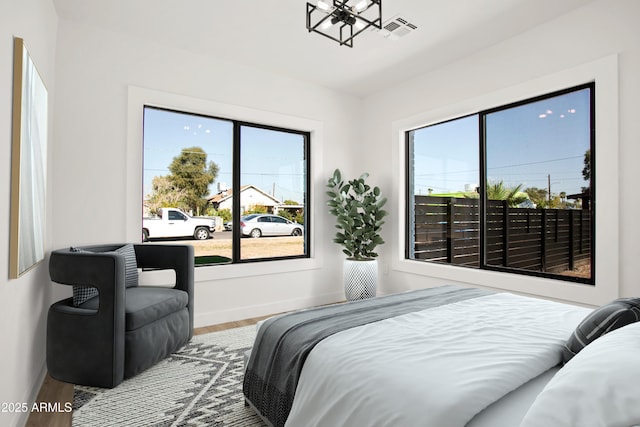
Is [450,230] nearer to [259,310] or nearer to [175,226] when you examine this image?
[259,310]

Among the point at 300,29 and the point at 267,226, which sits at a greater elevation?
the point at 300,29

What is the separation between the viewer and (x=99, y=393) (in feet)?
7.02

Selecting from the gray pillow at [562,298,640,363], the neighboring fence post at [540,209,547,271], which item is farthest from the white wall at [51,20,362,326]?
the gray pillow at [562,298,640,363]

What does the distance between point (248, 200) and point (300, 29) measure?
6.02 feet

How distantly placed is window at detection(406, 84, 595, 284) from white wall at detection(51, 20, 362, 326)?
1.34m

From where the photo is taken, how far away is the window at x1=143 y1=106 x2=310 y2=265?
3.42 meters

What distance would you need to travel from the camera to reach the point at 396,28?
2965 millimetres

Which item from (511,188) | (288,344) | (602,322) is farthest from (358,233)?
(602,322)

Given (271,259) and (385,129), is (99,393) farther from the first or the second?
(385,129)

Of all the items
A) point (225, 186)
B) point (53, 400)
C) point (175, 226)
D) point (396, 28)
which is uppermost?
point (396, 28)

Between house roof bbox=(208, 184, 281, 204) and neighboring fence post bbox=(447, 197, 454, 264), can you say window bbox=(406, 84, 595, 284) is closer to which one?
neighboring fence post bbox=(447, 197, 454, 264)

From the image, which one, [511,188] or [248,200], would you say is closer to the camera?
[511,188]

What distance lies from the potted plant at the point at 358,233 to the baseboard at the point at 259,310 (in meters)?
0.42

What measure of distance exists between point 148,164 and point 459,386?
325 cm
